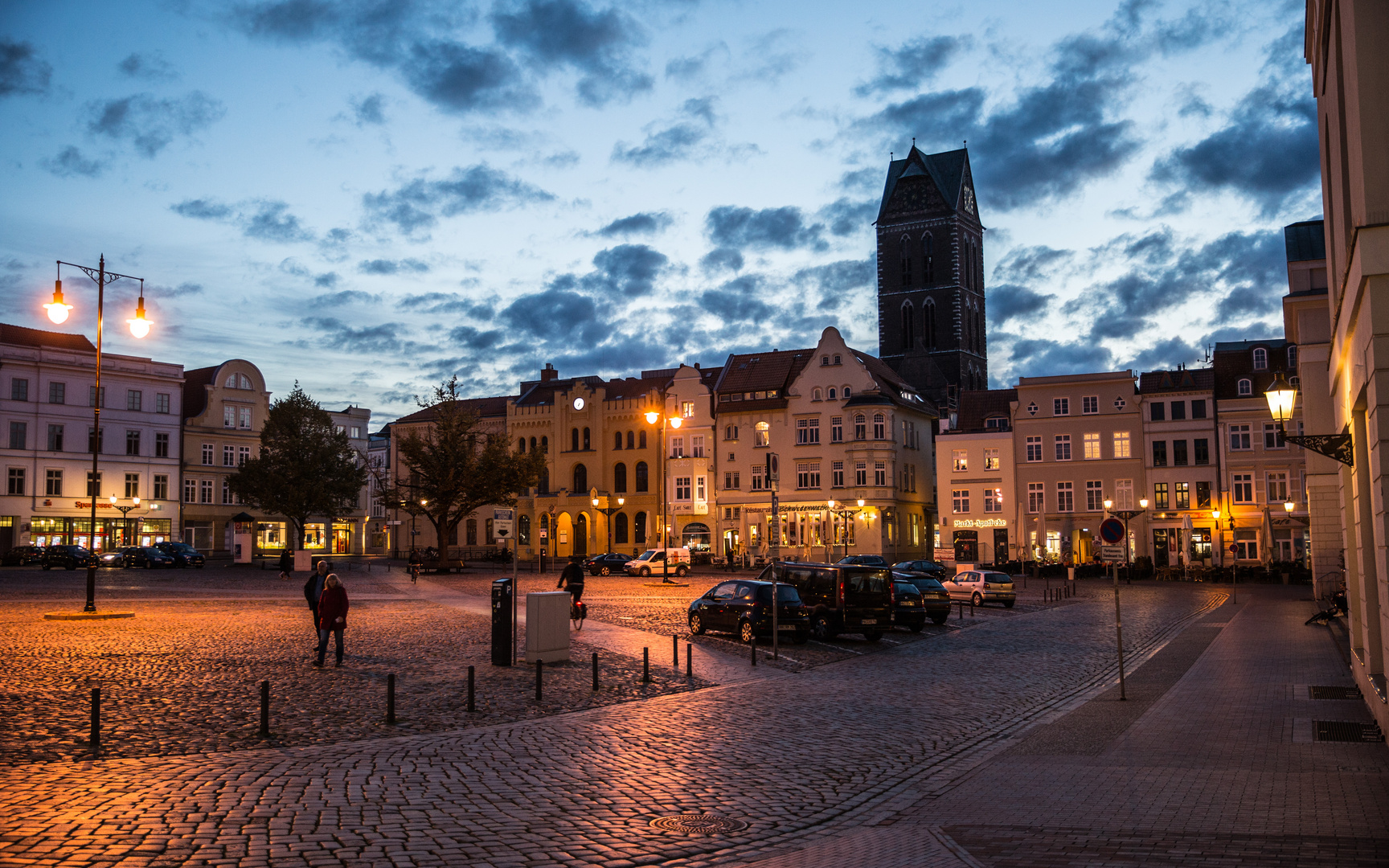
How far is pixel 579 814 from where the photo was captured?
9.60 m

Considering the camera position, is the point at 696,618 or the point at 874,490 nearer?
the point at 696,618

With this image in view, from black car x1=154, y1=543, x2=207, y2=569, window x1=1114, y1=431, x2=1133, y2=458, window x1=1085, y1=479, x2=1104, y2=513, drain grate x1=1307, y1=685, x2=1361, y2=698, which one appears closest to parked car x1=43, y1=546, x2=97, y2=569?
black car x1=154, y1=543, x2=207, y2=569

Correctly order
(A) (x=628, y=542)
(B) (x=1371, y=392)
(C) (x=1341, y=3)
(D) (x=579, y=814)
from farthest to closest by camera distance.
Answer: (A) (x=628, y=542)
(C) (x=1341, y=3)
(B) (x=1371, y=392)
(D) (x=579, y=814)

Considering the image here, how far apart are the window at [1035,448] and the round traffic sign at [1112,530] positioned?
54960mm

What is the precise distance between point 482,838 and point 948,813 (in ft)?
13.7

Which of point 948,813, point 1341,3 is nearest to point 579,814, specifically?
→ point 948,813

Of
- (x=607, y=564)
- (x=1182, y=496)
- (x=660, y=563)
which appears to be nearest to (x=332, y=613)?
(x=660, y=563)

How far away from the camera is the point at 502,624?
65.5 feet

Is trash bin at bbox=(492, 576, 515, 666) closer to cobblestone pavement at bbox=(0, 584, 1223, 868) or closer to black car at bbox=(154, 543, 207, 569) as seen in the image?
cobblestone pavement at bbox=(0, 584, 1223, 868)

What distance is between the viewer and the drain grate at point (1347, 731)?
12.9 metres

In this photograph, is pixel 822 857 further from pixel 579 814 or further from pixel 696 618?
pixel 696 618

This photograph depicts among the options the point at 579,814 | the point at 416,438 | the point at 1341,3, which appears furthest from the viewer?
the point at 416,438

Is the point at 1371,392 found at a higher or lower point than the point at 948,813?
higher

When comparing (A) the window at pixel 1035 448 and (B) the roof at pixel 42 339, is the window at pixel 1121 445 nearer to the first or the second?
(A) the window at pixel 1035 448
